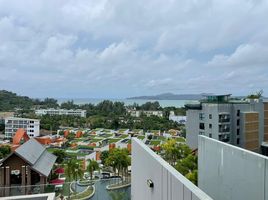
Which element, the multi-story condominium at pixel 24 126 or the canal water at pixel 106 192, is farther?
the multi-story condominium at pixel 24 126

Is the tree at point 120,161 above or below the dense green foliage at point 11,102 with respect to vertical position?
below

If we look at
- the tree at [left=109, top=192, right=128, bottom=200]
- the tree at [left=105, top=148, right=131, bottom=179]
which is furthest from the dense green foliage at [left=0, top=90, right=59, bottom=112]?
the tree at [left=109, top=192, right=128, bottom=200]

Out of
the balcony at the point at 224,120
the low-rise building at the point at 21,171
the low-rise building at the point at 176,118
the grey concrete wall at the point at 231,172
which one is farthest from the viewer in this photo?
the low-rise building at the point at 176,118

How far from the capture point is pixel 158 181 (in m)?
3.10

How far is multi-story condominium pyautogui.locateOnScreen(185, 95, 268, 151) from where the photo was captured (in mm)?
21711

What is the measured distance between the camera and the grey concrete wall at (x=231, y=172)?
3.04m

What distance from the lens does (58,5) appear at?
9227mm

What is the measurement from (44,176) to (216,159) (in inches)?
345

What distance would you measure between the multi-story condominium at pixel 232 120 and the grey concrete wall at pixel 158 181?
17865mm

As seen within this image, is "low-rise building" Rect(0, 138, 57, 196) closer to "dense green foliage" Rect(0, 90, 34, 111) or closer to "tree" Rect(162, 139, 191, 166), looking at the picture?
"tree" Rect(162, 139, 191, 166)

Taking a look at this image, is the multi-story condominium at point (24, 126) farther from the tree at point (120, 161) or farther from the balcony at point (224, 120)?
the tree at point (120, 161)

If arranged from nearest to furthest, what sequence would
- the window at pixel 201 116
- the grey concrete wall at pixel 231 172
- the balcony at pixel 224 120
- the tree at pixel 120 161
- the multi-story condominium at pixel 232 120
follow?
the grey concrete wall at pixel 231 172
the tree at pixel 120 161
the balcony at pixel 224 120
the multi-story condominium at pixel 232 120
the window at pixel 201 116

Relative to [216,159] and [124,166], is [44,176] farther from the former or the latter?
[216,159]

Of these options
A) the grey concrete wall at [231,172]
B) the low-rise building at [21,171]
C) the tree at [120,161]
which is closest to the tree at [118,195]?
the grey concrete wall at [231,172]
